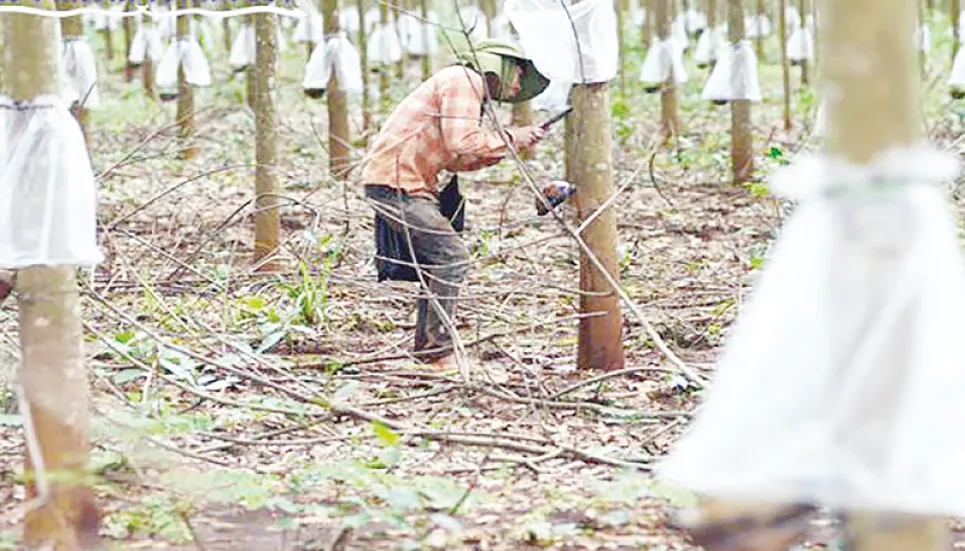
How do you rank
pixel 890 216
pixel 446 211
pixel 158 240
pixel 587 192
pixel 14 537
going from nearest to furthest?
pixel 890 216 → pixel 14 537 → pixel 587 192 → pixel 446 211 → pixel 158 240

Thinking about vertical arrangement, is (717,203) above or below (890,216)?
below

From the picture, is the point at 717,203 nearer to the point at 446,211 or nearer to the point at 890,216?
the point at 446,211

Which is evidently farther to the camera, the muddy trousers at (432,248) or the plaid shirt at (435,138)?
the muddy trousers at (432,248)

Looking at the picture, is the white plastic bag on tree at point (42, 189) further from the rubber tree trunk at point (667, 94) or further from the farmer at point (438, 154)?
the rubber tree trunk at point (667, 94)

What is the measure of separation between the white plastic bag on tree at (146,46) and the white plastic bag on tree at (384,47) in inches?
102

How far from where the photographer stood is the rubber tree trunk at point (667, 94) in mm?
15558

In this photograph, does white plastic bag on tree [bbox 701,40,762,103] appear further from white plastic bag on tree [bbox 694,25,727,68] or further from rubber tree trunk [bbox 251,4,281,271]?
white plastic bag on tree [bbox 694,25,727,68]

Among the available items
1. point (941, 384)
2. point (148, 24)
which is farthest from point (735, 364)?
point (148, 24)

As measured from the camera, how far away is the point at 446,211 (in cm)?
746

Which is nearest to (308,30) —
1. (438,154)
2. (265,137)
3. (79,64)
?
(79,64)

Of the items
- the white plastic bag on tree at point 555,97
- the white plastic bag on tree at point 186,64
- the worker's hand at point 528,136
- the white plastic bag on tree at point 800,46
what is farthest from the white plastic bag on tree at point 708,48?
the worker's hand at point 528,136

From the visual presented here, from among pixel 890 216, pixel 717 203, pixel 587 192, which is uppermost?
pixel 890 216

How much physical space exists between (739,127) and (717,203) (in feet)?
3.32

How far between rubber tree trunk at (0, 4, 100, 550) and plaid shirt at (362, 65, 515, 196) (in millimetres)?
2794
